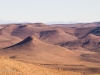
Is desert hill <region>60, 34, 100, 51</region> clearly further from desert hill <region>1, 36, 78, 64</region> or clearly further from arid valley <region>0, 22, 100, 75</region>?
desert hill <region>1, 36, 78, 64</region>

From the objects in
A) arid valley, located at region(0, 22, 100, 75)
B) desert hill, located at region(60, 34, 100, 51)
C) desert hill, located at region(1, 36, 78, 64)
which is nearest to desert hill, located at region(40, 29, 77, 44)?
arid valley, located at region(0, 22, 100, 75)

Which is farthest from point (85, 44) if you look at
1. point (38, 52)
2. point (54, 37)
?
point (38, 52)

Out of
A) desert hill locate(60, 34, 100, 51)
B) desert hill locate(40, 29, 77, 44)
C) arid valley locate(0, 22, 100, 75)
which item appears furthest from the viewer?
desert hill locate(40, 29, 77, 44)

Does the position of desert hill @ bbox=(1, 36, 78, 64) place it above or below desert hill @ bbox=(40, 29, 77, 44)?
above

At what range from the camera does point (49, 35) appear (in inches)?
7082

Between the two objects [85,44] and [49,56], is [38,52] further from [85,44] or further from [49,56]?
[85,44]

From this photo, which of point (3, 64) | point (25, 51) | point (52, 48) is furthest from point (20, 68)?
point (52, 48)

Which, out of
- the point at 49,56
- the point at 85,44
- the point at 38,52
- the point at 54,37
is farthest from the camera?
the point at 54,37

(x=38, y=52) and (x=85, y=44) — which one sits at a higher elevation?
(x=38, y=52)

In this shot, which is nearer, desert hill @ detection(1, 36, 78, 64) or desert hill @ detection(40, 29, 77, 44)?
desert hill @ detection(1, 36, 78, 64)

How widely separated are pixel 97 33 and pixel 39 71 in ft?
540

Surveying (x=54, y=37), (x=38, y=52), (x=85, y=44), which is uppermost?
(x=38, y=52)

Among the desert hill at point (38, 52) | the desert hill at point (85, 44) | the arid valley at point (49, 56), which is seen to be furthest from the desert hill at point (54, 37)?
the desert hill at point (38, 52)

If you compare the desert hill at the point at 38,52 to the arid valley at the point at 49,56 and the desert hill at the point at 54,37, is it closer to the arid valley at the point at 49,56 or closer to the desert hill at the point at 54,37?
the arid valley at the point at 49,56
